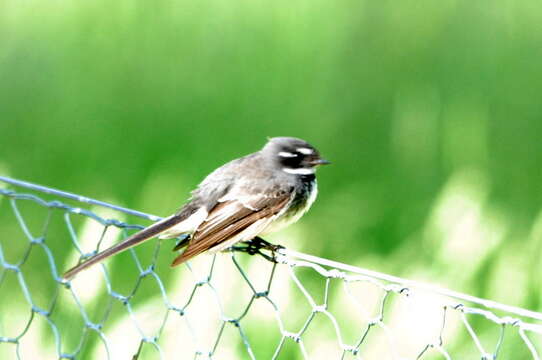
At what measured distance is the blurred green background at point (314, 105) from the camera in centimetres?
263

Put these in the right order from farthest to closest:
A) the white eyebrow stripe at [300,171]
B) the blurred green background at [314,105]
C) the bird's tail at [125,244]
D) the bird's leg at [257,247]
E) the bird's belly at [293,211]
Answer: the blurred green background at [314,105] < the white eyebrow stripe at [300,171] < the bird's belly at [293,211] < the bird's leg at [257,247] < the bird's tail at [125,244]

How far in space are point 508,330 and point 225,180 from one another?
618mm

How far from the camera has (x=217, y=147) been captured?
8.85ft

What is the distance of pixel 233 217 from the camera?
2.08 m

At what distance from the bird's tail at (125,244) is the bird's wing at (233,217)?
64 mm

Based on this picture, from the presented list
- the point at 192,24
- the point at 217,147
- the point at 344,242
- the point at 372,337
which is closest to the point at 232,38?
the point at 192,24

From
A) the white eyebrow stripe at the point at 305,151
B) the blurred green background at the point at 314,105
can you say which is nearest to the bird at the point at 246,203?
the white eyebrow stripe at the point at 305,151

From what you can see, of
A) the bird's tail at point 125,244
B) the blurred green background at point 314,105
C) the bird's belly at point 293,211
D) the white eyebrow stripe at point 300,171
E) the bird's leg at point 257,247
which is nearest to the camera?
the bird's tail at point 125,244

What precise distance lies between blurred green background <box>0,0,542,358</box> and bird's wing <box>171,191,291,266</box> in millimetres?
320

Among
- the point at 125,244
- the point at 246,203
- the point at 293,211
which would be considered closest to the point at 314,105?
the point at 293,211

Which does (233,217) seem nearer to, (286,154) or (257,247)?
(257,247)

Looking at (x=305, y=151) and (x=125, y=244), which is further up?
(x=305, y=151)

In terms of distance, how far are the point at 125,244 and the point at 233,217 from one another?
0.25 meters

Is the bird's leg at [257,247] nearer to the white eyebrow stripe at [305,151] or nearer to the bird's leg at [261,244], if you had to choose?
the bird's leg at [261,244]
